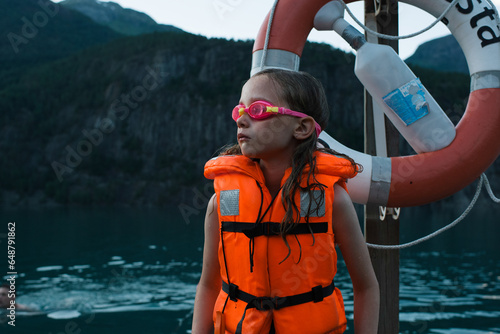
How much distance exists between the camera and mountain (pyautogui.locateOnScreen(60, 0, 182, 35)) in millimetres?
96750

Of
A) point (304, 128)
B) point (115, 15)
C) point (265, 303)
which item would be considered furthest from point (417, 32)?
point (115, 15)

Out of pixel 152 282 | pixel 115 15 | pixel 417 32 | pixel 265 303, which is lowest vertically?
pixel 152 282

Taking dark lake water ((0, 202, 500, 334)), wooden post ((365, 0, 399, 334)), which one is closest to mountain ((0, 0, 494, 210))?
dark lake water ((0, 202, 500, 334))

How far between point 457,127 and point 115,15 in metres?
106

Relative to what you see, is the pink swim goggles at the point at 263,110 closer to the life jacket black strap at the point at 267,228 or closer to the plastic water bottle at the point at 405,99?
the life jacket black strap at the point at 267,228

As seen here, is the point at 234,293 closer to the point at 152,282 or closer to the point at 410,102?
the point at 410,102

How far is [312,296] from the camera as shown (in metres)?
1.19

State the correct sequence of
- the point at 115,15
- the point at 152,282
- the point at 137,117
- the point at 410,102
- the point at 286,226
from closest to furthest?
the point at 286,226 < the point at 410,102 < the point at 152,282 < the point at 137,117 < the point at 115,15

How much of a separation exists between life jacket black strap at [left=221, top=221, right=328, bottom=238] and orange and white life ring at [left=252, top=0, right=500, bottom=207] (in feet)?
3.27

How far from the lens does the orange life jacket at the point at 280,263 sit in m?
1.18

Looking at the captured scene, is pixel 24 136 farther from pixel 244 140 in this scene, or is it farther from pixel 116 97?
pixel 244 140

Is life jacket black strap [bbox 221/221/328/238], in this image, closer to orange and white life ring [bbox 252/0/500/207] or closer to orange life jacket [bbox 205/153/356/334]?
orange life jacket [bbox 205/153/356/334]

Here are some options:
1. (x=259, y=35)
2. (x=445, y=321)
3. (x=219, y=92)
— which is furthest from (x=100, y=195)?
(x=259, y=35)

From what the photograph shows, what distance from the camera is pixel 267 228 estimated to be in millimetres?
1208
